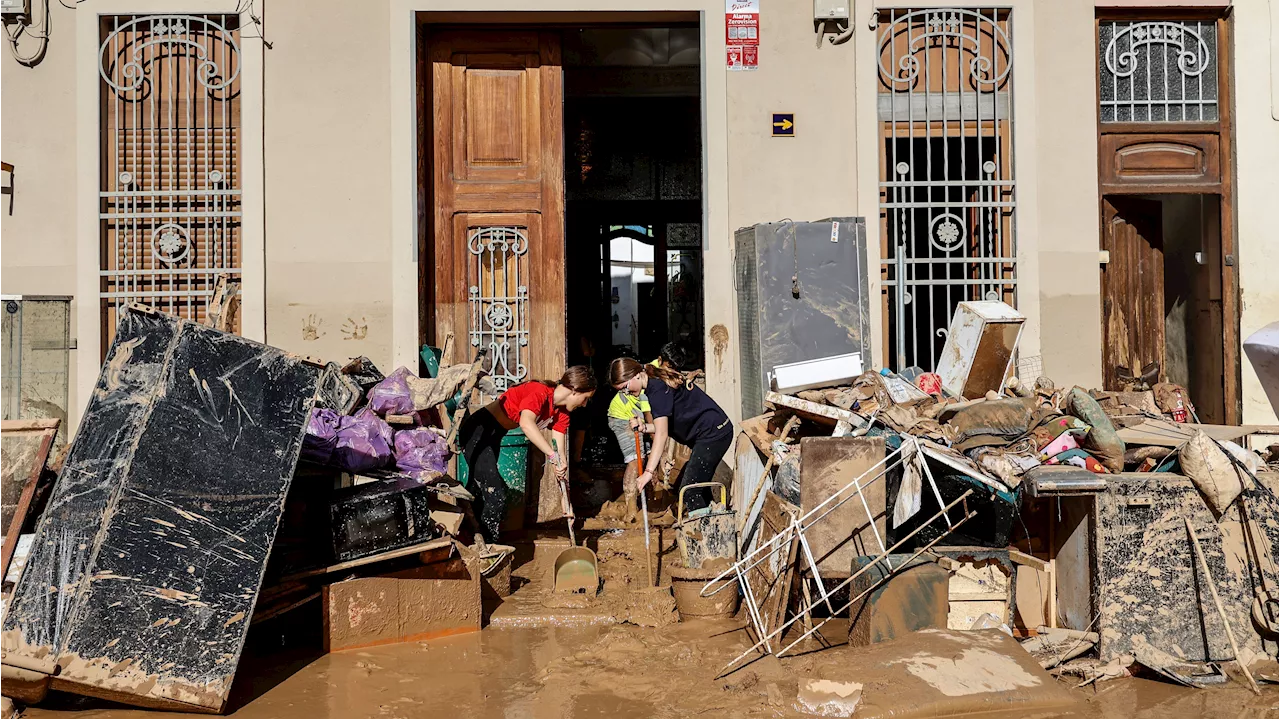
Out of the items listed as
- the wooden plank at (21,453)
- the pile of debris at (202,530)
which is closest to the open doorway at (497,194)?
the pile of debris at (202,530)

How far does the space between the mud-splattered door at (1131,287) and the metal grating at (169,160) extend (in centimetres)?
693

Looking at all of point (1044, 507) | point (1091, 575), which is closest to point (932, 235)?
point (1044, 507)

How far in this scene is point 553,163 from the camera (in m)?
8.37

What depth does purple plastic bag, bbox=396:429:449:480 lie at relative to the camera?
6586 mm

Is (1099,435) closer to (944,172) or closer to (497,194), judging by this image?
(944,172)

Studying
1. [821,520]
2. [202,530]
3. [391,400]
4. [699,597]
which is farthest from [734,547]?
[202,530]

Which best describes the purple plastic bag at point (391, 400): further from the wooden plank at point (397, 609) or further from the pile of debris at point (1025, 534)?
the pile of debris at point (1025, 534)

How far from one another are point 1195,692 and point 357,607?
4379mm

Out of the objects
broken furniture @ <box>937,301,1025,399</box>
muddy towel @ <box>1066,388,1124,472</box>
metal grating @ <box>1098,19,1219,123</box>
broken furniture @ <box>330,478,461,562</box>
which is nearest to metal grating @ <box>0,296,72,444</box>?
broken furniture @ <box>330,478,461,562</box>

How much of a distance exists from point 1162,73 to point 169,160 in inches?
311

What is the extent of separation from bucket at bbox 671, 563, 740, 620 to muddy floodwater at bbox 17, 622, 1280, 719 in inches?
11.9

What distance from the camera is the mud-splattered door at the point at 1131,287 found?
8.30 meters

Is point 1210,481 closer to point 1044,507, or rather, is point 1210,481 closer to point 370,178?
point 1044,507

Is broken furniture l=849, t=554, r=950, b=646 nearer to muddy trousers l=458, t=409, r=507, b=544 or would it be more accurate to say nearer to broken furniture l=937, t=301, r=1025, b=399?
broken furniture l=937, t=301, r=1025, b=399
